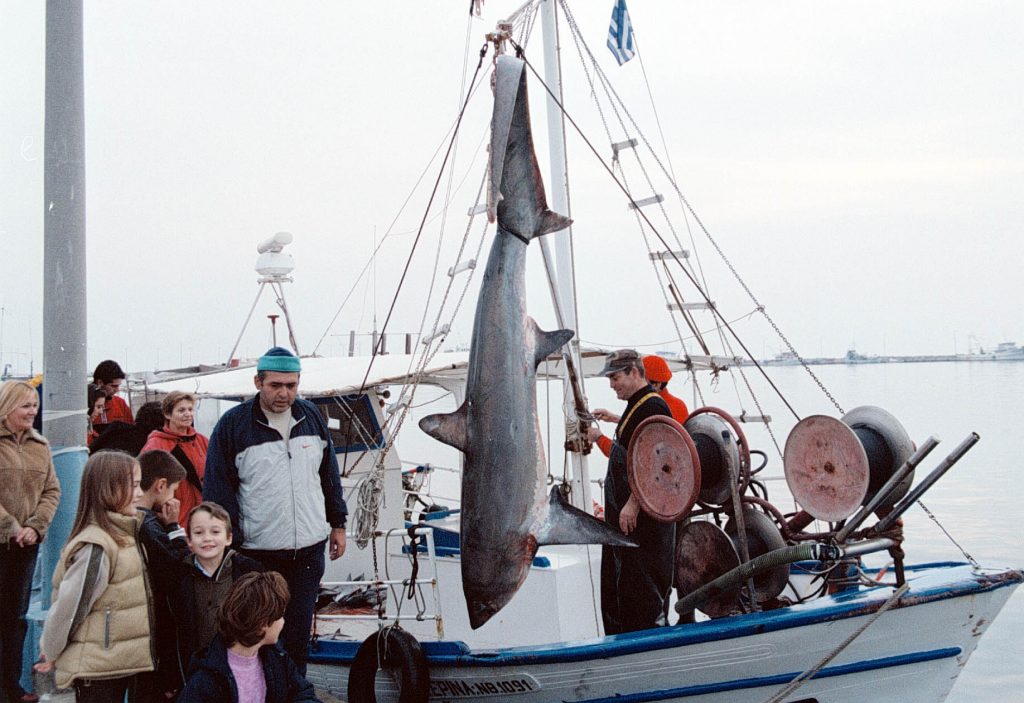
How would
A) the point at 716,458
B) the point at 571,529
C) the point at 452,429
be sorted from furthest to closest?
the point at 716,458 < the point at 452,429 < the point at 571,529

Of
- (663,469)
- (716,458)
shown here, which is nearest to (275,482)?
(663,469)

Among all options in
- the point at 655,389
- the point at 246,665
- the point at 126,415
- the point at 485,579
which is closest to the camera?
the point at 246,665

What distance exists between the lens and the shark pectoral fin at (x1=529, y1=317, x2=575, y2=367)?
377 cm

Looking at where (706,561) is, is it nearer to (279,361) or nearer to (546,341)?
(546,341)

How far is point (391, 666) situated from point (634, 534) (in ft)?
6.11

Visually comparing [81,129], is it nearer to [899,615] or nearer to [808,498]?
[808,498]

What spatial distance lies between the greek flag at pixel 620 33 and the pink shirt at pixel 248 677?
7.12 m

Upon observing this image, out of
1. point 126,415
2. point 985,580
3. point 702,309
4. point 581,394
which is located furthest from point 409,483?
point 985,580

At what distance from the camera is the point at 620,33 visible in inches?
352

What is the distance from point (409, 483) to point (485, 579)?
5.92 metres

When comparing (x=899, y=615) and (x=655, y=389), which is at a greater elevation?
(x=655, y=389)

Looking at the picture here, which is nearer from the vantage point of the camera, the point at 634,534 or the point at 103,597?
the point at 103,597

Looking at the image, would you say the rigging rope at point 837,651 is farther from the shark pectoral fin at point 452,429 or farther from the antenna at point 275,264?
the antenna at point 275,264

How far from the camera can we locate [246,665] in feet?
10.9
